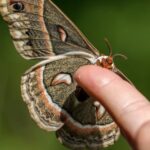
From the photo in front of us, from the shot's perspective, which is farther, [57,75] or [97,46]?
[97,46]

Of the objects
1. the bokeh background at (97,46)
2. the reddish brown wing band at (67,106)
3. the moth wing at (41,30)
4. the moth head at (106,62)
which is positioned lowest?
the bokeh background at (97,46)

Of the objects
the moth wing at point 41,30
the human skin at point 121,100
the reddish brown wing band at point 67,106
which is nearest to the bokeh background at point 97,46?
the reddish brown wing band at point 67,106

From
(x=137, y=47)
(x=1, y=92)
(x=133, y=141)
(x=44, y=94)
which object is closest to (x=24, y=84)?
(x=44, y=94)

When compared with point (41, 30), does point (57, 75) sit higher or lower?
lower

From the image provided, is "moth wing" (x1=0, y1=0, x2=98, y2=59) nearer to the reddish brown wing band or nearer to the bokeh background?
the reddish brown wing band

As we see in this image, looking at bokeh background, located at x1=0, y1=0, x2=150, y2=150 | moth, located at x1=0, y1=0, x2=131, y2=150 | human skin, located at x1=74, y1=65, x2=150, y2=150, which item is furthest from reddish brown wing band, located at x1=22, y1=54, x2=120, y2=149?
bokeh background, located at x1=0, y1=0, x2=150, y2=150

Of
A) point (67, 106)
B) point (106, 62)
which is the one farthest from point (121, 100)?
point (67, 106)

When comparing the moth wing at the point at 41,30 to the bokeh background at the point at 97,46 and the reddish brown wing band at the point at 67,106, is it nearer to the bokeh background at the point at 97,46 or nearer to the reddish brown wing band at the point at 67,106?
the reddish brown wing band at the point at 67,106

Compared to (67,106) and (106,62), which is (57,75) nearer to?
(67,106)
